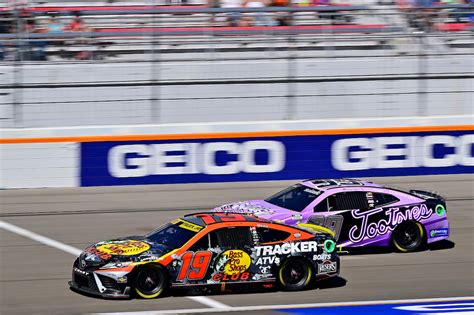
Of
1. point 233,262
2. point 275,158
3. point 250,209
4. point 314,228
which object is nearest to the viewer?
point 233,262

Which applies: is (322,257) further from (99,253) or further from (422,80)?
(422,80)

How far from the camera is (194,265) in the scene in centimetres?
1070

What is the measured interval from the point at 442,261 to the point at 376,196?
143 centimetres

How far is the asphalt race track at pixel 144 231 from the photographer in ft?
35.5

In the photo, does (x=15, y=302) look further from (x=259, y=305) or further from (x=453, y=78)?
(x=453, y=78)

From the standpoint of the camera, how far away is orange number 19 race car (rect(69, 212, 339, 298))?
34.3ft

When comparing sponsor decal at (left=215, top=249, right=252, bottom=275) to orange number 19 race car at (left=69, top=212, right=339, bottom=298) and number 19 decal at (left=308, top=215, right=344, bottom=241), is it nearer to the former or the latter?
orange number 19 race car at (left=69, top=212, right=339, bottom=298)

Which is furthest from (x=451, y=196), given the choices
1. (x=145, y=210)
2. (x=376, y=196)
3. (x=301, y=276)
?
(x=301, y=276)

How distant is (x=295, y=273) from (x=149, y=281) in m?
1.96

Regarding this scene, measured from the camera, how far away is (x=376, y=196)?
13.7 meters

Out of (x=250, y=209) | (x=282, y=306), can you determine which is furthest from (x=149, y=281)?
(x=250, y=209)

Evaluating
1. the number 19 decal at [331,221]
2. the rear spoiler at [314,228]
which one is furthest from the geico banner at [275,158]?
the rear spoiler at [314,228]

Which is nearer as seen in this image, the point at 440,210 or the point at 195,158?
the point at 440,210

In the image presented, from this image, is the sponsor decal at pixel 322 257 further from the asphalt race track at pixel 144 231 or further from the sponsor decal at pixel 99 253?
the sponsor decal at pixel 99 253
